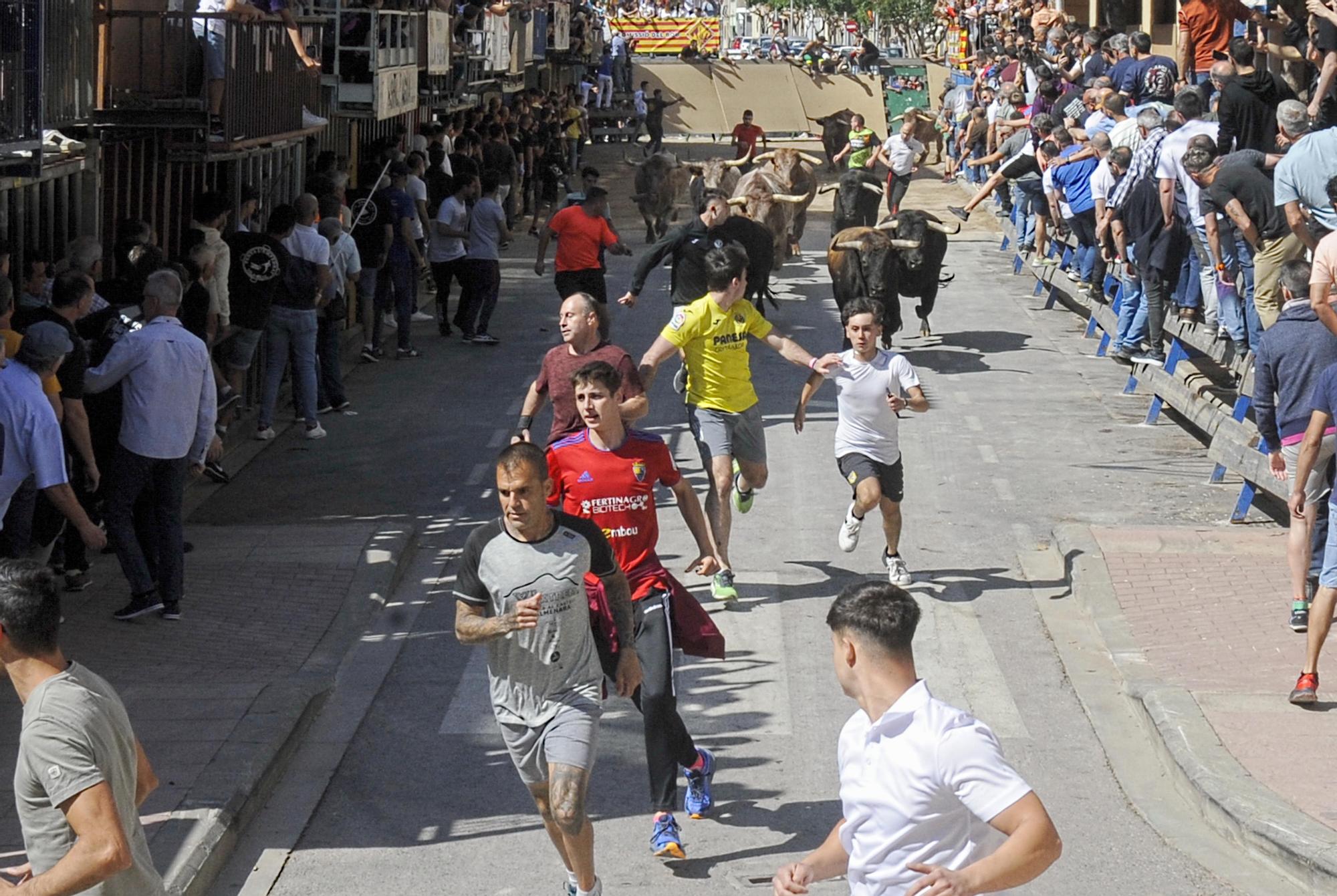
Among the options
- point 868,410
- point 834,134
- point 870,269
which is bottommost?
point 868,410

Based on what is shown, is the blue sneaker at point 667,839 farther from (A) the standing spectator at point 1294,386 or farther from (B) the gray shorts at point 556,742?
(A) the standing spectator at point 1294,386

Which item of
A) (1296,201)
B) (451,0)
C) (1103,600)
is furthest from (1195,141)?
(451,0)

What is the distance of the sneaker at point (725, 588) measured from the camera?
10523 millimetres

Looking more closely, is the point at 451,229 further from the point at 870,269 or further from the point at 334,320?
the point at 870,269

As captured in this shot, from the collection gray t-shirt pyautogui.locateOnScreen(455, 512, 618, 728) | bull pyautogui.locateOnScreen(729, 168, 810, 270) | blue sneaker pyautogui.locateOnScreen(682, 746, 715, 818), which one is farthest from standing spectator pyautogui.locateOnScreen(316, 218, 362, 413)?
gray t-shirt pyautogui.locateOnScreen(455, 512, 618, 728)

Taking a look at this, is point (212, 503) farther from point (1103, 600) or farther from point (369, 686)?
point (1103, 600)

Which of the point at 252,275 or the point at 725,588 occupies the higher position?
the point at 252,275

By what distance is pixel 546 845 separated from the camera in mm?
7176

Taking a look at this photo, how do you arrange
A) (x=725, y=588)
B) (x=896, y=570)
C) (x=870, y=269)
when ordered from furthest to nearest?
(x=870, y=269) < (x=896, y=570) < (x=725, y=588)

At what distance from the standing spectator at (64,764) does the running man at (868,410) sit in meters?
6.16

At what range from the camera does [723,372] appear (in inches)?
405

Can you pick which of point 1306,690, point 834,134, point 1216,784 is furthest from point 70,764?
point 834,134

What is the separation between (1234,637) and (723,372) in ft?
10.2

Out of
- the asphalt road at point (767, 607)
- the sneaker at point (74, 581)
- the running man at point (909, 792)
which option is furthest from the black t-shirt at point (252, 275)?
the running man at point (909, 792)
